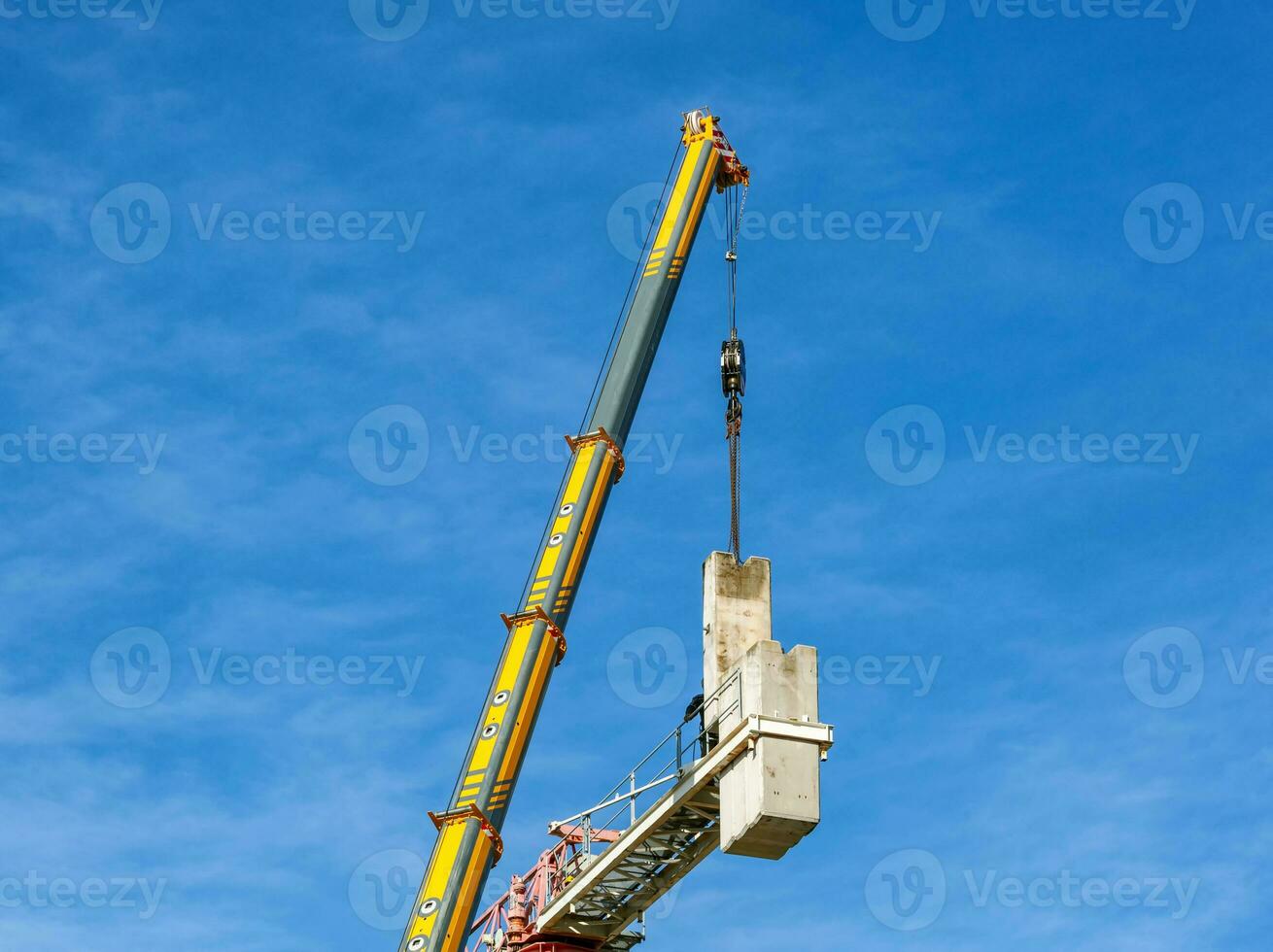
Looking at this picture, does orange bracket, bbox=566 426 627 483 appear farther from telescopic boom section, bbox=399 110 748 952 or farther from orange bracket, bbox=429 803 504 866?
orange bracket, bbox=429 803 504 866

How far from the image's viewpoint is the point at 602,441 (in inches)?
2527

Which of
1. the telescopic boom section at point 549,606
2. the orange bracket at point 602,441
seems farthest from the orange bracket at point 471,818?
the orange bracket at point 602,441

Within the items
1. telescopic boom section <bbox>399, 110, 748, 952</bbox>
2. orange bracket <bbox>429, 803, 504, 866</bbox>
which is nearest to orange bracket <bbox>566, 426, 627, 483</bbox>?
telescopic boom section <bbox>399, 110, 748, 952</bbox>

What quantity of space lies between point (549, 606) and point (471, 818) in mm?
6299

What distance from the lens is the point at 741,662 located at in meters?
56.4

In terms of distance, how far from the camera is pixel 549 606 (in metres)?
61.3

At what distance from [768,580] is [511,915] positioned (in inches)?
523

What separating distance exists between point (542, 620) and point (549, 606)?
1.73 ft

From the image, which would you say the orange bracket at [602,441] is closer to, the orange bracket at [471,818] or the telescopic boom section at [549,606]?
the telescopic boom section at [549,606]

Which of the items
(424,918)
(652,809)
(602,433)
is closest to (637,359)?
(602,433)

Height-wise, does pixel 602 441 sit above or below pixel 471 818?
above

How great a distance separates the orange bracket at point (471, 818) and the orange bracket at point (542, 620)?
5.18 metres

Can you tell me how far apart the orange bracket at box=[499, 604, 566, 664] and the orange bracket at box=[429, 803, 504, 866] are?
5.18m

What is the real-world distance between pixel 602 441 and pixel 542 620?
5.91 meters
